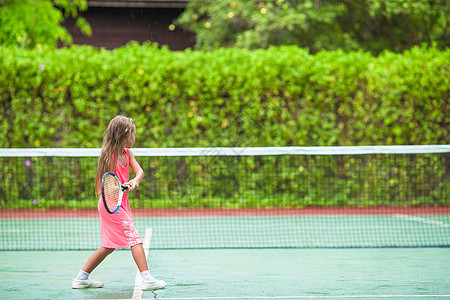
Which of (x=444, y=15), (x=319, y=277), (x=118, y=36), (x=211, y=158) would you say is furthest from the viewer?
(x=118, y=36)

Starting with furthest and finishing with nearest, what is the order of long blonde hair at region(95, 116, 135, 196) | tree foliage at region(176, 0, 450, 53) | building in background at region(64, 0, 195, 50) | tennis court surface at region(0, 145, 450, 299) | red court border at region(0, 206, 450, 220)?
building in background at region(64, 0, 195, 50), tree foliage at region(176, 0, 450, 53), red court border at region(0, 206, 450, 220), tennis court surface at region(0, 145, 450, 299), long blonde hair at region(95, 116, 135, 196)

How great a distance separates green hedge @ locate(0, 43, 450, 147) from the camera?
1080 centimetres

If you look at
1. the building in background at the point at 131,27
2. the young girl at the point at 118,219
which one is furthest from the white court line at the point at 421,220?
the building in background at the point at 131,27

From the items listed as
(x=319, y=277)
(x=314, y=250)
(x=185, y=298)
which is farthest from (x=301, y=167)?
(x=185, y=298)

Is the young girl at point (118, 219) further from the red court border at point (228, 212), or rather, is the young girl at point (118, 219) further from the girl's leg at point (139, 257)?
the red court border at point (228, 212)

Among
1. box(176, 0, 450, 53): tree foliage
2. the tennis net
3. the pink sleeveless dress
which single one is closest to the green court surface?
the pink sleeveless dress

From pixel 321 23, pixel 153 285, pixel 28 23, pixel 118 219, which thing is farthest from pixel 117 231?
pixel 321 23

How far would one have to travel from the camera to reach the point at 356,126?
11078 mm

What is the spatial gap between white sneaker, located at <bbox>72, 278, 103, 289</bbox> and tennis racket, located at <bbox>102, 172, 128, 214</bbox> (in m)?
0.59

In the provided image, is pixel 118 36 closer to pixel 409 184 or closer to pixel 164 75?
pixel 164 75

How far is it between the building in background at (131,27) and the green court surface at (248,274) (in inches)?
535

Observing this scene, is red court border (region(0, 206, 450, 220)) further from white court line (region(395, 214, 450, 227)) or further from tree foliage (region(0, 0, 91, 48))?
tree foliage (region(0, 0, 91, 48))

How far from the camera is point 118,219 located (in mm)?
4504

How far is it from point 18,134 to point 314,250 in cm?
629
